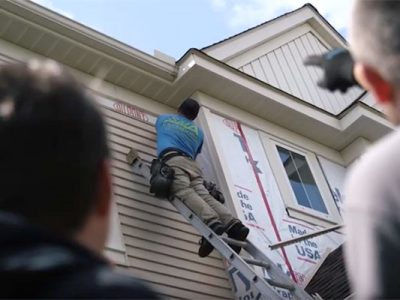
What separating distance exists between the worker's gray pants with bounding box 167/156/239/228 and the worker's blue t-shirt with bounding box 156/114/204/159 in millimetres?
186

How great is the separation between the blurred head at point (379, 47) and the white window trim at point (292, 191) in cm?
599

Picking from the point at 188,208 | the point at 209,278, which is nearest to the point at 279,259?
the point at 209,278

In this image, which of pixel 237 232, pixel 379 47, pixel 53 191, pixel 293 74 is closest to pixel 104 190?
pixel 53 191

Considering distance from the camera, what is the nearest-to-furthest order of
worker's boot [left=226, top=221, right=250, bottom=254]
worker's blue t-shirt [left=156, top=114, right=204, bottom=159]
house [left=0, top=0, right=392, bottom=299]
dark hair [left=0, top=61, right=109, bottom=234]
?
dark hair [left=0, top=61, right=109, bottom=234] → worker's boot [left=226, top=221, right=250, bottom=254] → house [left=0, top=0, right=392, bottom=299] → worker's blue t-shirt [left=156, top=114, right=204, bottom=159]

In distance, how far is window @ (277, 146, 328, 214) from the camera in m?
7.94

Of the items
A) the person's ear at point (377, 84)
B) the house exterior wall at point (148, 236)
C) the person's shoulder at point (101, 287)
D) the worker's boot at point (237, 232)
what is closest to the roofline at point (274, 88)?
the house exterior wall at point (148, 236)

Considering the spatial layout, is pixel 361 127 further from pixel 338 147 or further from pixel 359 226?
pixel 359 226

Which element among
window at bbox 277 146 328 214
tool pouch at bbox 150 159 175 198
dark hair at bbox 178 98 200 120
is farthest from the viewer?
window at bbox 277 146 328 214

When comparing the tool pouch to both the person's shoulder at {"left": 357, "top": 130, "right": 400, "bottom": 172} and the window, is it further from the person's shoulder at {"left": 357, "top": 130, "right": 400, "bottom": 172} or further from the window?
the person's shoulder at {"left": 357, "top": 130, "right": 400, "bottom": 172}

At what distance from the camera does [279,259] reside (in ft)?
21.7

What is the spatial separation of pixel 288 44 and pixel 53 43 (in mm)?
4372

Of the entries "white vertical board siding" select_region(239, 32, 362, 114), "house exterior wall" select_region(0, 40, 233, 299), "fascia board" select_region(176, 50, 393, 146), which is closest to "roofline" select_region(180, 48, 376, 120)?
"fascia board" select_region(176, 50, 393, 146)

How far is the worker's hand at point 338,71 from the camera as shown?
170 cm

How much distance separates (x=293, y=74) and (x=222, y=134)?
2.57 m
